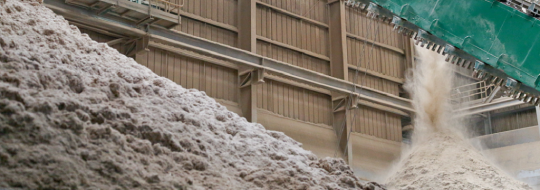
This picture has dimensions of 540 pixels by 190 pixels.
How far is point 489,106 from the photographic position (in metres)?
28.1

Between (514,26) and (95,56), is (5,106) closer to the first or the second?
(95,56)

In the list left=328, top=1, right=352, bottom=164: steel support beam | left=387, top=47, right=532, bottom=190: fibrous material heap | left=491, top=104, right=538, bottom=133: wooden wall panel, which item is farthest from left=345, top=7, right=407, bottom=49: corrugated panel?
left=491, top=104, right=538, bottom=133: wooden wall panel

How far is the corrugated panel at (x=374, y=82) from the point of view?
2588 centimetres

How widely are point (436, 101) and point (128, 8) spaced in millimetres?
16383

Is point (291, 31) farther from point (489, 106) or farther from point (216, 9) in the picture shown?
point (489, 106)

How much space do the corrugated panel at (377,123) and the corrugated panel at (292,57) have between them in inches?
95.0

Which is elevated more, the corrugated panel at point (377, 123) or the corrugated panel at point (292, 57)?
the corrugated panel at point (292, 57)

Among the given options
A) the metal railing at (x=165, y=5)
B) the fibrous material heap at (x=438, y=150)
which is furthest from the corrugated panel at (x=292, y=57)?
the fibrous material heap at (x=438, y=150)

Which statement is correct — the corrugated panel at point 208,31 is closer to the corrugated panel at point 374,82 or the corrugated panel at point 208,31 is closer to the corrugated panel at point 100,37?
the corrugated panel at point 100,37

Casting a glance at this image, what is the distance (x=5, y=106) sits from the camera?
8594mm

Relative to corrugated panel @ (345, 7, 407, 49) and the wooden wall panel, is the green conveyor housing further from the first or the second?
the wooden wall panel

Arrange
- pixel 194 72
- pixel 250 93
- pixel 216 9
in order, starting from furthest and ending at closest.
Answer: pixel 216 9 < pixel 250 93 < pixel 194 72

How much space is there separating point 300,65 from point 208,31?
468 centimetres

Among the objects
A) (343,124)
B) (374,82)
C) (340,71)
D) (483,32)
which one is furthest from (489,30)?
(374,82)
